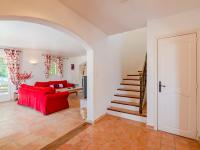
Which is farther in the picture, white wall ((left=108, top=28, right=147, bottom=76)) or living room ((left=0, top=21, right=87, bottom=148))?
white wall ((left=108, top=28, right=147, bottom=76))

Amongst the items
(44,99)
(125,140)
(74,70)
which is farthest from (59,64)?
(125,140)

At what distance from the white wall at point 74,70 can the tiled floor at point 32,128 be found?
4761 mm

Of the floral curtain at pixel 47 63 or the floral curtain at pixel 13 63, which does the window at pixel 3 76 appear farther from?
the floral curtain at pixel 47 63

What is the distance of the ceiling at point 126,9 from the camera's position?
7.39 feet

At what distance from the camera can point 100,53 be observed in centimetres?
363

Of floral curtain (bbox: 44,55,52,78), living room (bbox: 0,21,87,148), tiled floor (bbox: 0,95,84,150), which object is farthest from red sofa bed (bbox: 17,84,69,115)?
floral curtain (bbox: 44,55,52,78)

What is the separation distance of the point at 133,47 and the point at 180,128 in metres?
4.23

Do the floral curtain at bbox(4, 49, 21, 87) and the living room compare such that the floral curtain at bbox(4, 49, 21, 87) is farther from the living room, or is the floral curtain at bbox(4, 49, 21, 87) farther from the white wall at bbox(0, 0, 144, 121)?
the white wall at bbox(0, 0, 144, 121)

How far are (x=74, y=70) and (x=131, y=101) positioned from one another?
5.77 meters

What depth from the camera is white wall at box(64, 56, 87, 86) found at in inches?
344

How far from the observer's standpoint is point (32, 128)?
3035 millimetres

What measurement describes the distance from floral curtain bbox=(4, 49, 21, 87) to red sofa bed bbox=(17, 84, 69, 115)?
1.54 metres

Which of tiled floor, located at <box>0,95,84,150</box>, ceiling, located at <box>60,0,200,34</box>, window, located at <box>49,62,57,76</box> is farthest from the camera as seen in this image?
window, located at <box>49,62,57,76</box>

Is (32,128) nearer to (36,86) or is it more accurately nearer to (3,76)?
(36,86)
